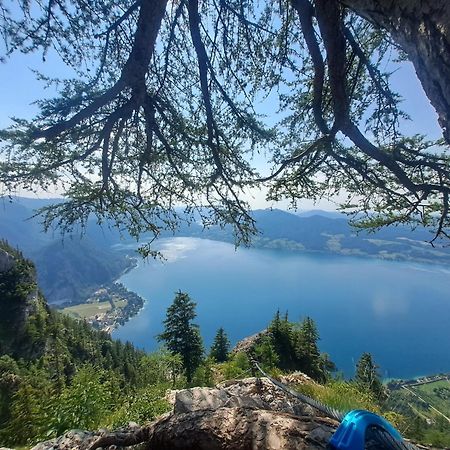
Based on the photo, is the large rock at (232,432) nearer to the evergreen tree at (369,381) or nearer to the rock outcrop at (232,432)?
the rock outcrop at (232,432)

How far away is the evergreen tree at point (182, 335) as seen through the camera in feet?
71.9

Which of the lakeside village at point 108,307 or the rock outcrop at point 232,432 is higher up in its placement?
the rock outcrop at point 232,432

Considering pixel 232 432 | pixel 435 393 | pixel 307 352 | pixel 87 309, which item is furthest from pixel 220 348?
pixel 87 309

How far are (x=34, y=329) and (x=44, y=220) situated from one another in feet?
206

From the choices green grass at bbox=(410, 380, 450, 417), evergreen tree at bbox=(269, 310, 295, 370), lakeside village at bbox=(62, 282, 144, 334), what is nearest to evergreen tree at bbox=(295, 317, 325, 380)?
evergreen tree at bbox=(269, 310, 295, 370)

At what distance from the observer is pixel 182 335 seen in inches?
872

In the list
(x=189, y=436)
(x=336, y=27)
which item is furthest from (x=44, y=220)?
(x=336, y=27)

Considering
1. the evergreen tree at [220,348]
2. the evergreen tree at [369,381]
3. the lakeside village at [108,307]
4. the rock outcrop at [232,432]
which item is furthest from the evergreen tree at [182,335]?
the lakeside village at [108,307]

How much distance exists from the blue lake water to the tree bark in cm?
5179

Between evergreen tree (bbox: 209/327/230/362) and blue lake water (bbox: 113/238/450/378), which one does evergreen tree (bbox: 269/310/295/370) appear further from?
blue lake water (bbox: 113/238/450/378)

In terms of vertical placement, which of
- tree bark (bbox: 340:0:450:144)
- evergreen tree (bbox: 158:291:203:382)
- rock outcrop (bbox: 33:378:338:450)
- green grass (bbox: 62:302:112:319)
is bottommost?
green grass (bbox: 62:302:112:319)

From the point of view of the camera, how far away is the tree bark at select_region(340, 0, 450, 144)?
1182 mm

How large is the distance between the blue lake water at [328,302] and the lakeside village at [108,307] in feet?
12.9

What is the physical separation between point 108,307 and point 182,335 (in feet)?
358
